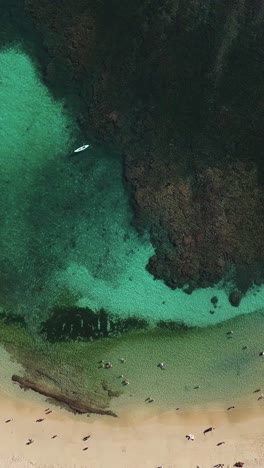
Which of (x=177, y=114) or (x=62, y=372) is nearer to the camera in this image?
(x=62, y=372)

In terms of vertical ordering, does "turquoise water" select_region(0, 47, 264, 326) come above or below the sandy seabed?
above

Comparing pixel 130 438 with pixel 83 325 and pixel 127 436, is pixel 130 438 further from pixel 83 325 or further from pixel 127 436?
pixel 83 325

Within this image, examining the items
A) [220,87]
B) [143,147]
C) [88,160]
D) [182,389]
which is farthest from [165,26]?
[182,389]

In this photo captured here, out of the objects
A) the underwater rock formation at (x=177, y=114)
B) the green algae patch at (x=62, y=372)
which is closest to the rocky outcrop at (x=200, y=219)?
the underwater rock formation at (x=177, y=114)

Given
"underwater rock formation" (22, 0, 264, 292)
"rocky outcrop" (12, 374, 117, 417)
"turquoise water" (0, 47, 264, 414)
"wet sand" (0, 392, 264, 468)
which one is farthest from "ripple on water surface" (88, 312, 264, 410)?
"underwater rock formation" (22, 0, 264, 292)

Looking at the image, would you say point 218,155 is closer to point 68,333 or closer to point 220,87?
point 220,87

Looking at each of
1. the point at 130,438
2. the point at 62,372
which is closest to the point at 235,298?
Result: the point at 130,438

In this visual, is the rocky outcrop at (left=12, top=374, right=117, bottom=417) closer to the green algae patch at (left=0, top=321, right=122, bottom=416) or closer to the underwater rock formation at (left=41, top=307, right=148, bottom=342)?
the green algae patch at (left=0, top=321, right=122, bottom=416)
